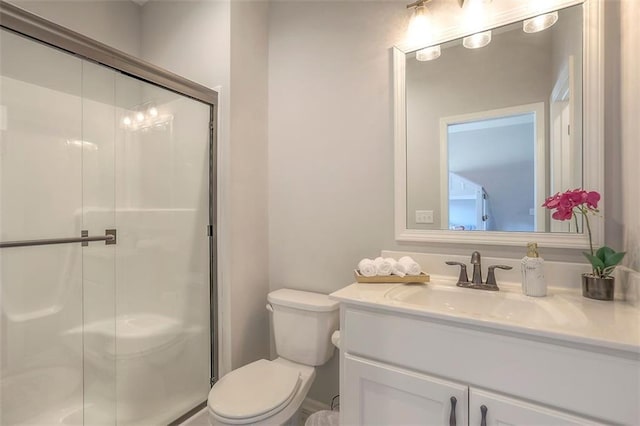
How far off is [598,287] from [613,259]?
0.34 feet

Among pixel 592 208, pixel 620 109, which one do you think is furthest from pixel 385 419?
pixel 620 109

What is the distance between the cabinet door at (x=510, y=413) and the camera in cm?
77

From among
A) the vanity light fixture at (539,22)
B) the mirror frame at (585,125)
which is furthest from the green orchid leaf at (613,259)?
the vanity light fixture at (539,22)

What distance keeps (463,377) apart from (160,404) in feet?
5.01

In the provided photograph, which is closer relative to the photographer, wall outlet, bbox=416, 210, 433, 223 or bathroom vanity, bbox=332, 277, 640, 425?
bathroom vanity, bbox=332, 277, 640, 425

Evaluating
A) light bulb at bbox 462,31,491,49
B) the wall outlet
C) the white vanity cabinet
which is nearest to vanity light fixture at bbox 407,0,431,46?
light bulb at bbox 462,31,491,49

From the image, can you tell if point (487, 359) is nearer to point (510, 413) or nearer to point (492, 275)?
point (510, 413)

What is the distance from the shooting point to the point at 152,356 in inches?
64.2

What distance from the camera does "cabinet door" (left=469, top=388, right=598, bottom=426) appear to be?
772 mm

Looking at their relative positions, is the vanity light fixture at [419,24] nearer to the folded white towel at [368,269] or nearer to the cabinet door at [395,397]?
the folded white towel at [368,269]

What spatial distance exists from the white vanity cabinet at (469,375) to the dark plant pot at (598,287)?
403 millimetres

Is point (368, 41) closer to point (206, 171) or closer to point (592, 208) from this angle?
point (206, 171)

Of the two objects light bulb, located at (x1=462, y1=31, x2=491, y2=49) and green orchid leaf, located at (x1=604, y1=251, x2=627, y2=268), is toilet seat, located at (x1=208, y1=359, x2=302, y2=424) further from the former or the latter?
light bulb, located at (x1=462, y1=31, x2=491, y2=49)

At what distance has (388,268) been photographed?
4.32 ft
